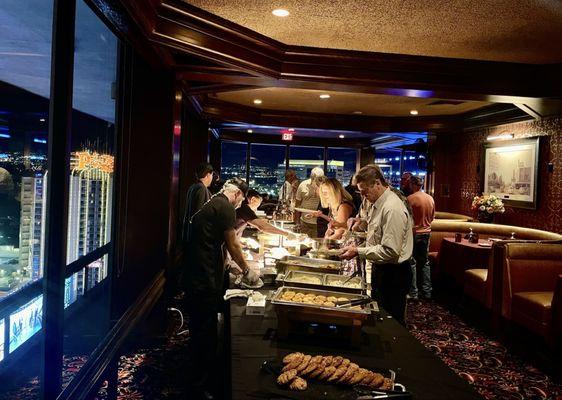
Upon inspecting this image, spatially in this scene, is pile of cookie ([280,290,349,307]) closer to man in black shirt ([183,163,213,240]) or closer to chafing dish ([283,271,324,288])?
chafing dish ([283,271,324,288])

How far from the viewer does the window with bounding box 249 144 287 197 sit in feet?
49.1

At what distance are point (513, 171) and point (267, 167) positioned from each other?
30.8ft

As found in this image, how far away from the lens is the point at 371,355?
1.99m

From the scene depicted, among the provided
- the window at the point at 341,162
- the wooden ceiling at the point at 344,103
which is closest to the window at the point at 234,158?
Answer: the window at the point at 341,162

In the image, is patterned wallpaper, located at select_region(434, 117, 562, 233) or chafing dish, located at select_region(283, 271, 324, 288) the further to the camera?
patterned wallpaper, located at select_region(434, 117, 562, 233)

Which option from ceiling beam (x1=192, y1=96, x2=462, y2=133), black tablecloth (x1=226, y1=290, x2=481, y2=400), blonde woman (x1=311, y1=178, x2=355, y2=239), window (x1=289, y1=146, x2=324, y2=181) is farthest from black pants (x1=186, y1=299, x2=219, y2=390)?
window (x1=289, y1=146, x2=324, y2=181)

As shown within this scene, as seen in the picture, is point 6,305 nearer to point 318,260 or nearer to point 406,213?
point 318,260

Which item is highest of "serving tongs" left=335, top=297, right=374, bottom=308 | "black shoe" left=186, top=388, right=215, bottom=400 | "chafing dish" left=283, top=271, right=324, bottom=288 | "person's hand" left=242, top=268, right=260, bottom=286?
"serving tongs" left=335, top=297, right=374, bottom=308

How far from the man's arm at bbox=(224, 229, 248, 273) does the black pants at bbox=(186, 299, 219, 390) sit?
38cm

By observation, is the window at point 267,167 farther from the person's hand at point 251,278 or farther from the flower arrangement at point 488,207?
the person's hand at point 251,278

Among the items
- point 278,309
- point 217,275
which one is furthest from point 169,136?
point 278,309

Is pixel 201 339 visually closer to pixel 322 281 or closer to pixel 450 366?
pixel 322 281

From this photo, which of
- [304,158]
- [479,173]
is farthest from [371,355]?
[304,158]

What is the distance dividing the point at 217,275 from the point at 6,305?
1.28 m
